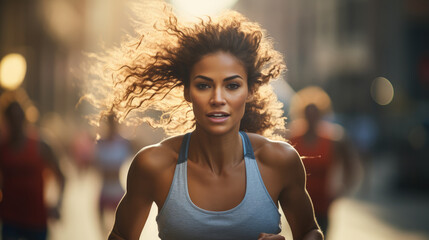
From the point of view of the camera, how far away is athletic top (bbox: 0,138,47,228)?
5.39 m

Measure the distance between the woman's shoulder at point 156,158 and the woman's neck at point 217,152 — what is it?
0.09m

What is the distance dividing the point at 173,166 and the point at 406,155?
46.0ft

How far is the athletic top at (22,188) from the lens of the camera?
539cm

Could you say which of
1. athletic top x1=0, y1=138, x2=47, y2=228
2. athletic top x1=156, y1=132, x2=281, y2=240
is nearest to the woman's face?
athletic top x1=156, y1=132, x2=281, y2=240

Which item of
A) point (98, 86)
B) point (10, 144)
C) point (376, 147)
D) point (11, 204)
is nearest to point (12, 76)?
point (10, 144)

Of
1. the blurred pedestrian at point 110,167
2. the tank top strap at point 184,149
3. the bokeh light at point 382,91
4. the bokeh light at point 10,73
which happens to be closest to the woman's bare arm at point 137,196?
the tank top strap at point 184,149

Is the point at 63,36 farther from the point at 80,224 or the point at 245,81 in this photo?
the point at 245,81

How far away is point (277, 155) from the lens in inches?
107

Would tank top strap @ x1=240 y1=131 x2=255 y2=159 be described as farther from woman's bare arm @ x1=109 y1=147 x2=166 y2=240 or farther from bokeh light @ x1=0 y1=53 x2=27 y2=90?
bokeh light @ x1=0 y1=53 x2=27 y2=90

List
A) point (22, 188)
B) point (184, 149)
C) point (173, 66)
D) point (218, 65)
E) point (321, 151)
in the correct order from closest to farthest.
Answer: point (218, 65) < point (184, 149) < point (173, 66) < point (22, 188) < point (321, 151)

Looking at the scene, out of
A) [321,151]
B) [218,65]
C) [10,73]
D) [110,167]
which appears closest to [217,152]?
[218,65]

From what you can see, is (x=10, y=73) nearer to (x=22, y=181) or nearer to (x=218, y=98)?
(x=22, y=181)

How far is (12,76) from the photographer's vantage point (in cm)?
627

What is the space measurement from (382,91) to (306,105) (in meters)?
37.1
